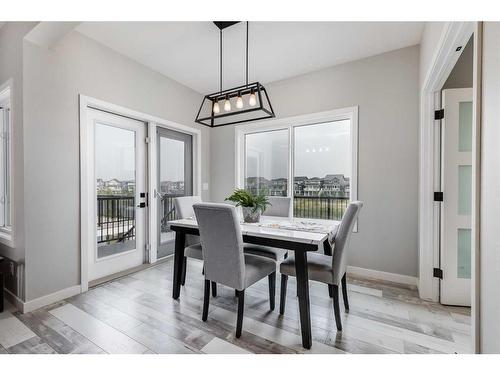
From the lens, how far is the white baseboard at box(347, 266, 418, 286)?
2.63 m

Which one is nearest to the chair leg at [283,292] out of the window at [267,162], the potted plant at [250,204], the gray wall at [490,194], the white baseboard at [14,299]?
the potted plant at [250,204]

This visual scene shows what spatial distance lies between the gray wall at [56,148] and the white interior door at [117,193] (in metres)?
0.32

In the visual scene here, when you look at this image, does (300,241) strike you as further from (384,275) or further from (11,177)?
(11,177)

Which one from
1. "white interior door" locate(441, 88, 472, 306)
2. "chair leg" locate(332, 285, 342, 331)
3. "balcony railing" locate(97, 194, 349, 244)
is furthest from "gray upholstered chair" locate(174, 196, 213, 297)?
"white interior door" locate(441, 88, 472, 306)

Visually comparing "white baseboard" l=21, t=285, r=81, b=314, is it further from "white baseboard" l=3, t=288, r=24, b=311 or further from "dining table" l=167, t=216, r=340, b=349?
"dining table" l=167, t=216, r=340, b=349

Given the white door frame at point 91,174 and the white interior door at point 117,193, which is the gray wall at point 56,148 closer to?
the white door frame at point 91,174

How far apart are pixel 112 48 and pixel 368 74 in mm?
2986

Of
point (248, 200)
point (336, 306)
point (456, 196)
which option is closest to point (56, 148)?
point (248, 200)

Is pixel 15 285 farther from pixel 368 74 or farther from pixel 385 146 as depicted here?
pixel 368 74

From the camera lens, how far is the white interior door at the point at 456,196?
84.4 inches

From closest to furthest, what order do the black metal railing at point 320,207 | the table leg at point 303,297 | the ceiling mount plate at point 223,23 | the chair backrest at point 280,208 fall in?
the table leg at point 303,297
the ceiling mount plate at point 223,23
the chair backrest at point 280,208
the black metal railing at point 320,207

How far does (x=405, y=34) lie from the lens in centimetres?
244

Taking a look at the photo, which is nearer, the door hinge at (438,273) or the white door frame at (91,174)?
the door hinge at (438,273)
